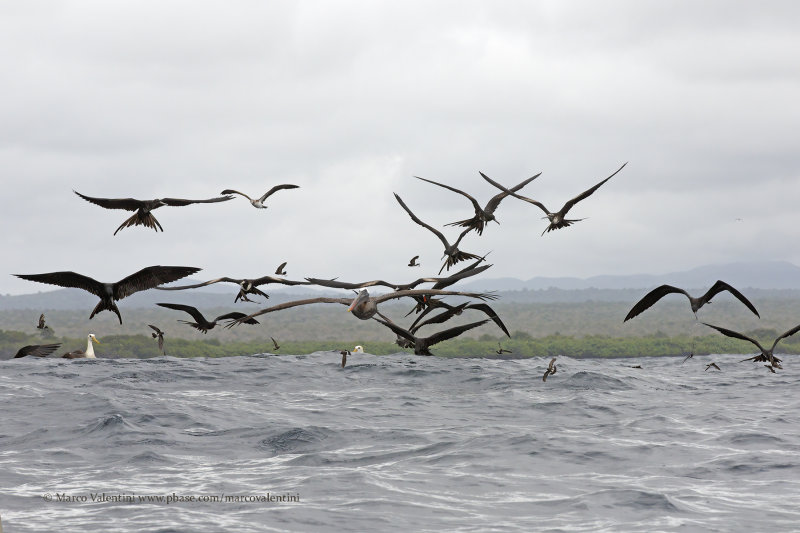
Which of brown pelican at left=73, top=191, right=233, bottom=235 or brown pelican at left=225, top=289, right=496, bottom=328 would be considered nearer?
brown pelican at left=225, top=289, right=496, bottom=328

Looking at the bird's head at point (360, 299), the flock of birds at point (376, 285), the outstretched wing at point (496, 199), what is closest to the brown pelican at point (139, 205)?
the flock of birds at point (376, 285)

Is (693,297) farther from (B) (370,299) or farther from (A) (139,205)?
(A) (139,205)

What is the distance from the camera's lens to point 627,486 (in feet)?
39.5

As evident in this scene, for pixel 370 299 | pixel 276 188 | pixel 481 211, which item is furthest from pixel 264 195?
pixel 370 299

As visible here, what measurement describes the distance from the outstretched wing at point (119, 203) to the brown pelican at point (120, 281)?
7.75 ft

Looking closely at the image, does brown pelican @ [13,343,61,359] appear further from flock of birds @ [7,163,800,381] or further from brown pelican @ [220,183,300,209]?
brown pelican @ [220,183,300,209]

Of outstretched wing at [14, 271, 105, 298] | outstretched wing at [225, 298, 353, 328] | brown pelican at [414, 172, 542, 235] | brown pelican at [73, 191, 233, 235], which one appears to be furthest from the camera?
brown pelican at [414, 172, 542, 235]

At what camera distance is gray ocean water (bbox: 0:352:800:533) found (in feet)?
34.8

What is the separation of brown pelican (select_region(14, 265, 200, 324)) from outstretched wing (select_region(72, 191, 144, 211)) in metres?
2.36

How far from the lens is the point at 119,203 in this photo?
1625 cm

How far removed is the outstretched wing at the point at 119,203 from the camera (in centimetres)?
1586

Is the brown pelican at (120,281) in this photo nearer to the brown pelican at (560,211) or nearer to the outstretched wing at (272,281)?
the outstretched wing at (272,281)

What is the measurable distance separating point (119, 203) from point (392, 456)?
6804 millimetres

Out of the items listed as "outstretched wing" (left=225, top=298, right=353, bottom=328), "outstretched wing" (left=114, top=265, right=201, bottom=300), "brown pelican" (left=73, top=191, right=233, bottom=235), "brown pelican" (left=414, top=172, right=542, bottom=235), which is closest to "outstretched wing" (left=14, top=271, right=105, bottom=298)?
"outstretched wing" (left=114, top=265, right=201, bottom=300)
